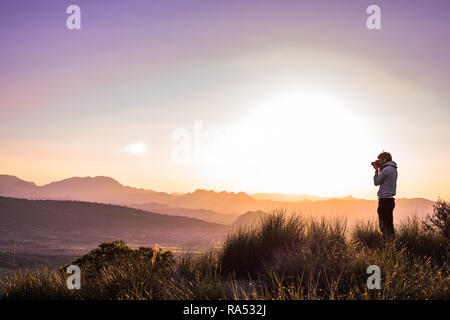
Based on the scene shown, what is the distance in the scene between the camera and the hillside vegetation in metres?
5.09

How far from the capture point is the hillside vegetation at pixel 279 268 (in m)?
5.09

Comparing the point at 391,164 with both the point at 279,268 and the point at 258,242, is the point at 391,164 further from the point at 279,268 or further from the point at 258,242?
the point at 279,268

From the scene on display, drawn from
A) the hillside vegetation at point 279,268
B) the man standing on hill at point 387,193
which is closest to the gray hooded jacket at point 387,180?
the man standing on hill at point 387,193

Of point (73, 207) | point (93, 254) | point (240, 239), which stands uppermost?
point (240, 239)

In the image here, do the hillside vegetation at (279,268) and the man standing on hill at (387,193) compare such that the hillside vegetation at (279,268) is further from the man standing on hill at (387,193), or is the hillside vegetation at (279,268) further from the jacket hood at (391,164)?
the jacket hood at (391,164)

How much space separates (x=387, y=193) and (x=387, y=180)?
1.10 ft

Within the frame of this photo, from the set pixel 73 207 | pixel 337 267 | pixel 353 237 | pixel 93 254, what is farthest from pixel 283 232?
pixel 73 207

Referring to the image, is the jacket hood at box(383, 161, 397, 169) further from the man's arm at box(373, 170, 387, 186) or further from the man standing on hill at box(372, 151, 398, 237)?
the man's arm at box(373, 170, 387, 186)

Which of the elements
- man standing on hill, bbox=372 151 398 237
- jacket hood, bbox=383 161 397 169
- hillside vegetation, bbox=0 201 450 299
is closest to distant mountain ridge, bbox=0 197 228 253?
hillside vegetation, bbox=0 201 450 299

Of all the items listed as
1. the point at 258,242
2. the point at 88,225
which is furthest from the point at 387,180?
the point at 88,225

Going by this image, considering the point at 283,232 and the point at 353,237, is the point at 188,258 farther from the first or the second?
the point at 353,237
